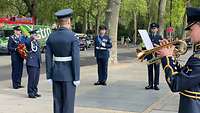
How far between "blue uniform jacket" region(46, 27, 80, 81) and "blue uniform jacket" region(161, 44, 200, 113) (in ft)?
10.2

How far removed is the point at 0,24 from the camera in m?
34.5

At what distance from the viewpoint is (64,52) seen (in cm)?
739

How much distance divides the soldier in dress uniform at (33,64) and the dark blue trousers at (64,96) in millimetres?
3286

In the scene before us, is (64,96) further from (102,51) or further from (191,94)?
(102,51)

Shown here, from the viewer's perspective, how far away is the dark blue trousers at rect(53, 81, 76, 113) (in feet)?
24.4

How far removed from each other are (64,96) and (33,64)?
3.86 m

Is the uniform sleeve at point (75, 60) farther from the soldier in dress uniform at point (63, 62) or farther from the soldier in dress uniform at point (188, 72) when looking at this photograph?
the soldier in dress uniform at point (188, 72)

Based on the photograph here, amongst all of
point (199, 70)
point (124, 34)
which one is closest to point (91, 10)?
point (124, 34)

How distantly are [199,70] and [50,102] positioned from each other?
627cm

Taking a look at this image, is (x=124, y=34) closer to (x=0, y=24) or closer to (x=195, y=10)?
(x=0, y=24)

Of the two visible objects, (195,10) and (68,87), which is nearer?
(195,10)

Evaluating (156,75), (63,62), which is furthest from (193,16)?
(156,75)

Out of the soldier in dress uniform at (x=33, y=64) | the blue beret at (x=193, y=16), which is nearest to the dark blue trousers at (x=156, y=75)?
the soldier in dress uniform at (x=33, y=64)

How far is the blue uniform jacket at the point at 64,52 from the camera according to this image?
7.36 metres
